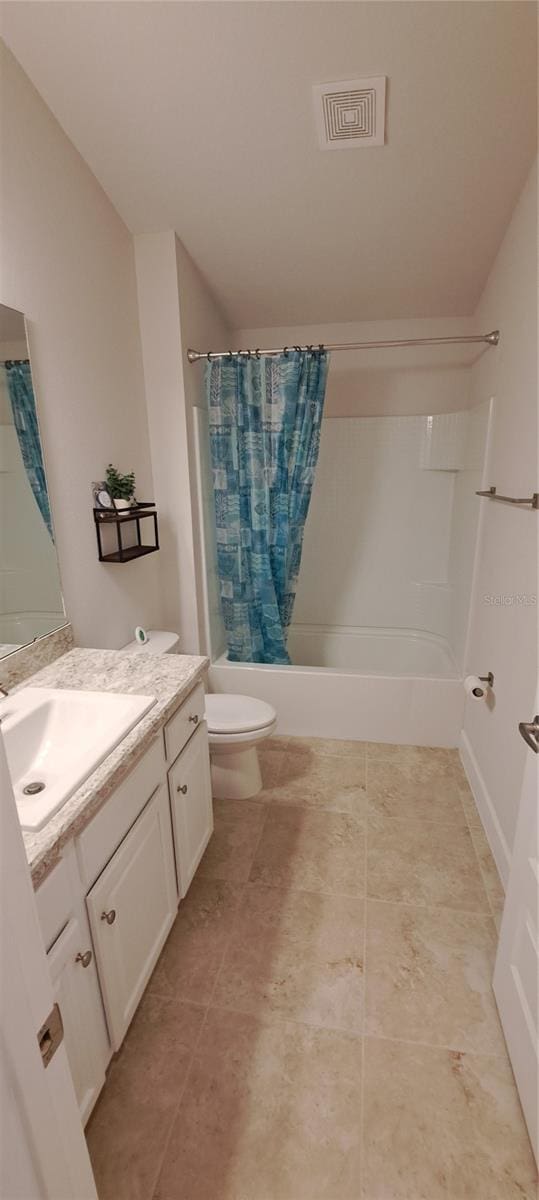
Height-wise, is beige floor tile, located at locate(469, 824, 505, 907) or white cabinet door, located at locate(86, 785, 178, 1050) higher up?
white cabinet door, located at locate(86, 785, 178, 1050)

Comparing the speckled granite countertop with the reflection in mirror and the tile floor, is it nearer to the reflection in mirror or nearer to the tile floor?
the reflection in mirror

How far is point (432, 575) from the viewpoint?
10.3 ft

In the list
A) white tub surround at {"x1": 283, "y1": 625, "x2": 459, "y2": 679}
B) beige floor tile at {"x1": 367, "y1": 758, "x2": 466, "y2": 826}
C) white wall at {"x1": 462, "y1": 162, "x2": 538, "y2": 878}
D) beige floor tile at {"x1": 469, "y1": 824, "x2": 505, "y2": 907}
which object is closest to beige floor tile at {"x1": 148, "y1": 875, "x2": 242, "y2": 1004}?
beige floor tile at {"x1": 367, "y1": 758, "x2": 466, "y2": 826}

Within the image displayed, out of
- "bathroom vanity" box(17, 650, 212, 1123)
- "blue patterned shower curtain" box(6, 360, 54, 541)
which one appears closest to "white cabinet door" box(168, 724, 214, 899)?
"bathroom vanity" box(17, 650, 212, 1123)

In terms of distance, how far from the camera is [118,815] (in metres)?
1.10

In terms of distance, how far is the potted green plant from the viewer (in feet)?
6.27

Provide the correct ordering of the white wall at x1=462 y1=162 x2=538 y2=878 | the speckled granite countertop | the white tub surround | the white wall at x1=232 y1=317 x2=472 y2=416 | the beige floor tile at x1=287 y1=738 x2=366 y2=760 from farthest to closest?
1. the white tub surround
2. the white wall at x1=232 y1=317 x2=472 y2=416
3. the beige floor tile at x1=287 y1=738 x2=366 y2=760
4. the white wall at x1=462 y1=162 x2=538 y2=878
5. the speckled granite countertop

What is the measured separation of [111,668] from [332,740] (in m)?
1.43

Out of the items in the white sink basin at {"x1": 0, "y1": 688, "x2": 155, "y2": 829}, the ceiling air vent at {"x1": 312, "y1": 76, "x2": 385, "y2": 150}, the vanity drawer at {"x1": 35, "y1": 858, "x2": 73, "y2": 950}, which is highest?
the ceiling air vent at {"x1": 312, "y1": 76, "x2": 385, "y2": 150}

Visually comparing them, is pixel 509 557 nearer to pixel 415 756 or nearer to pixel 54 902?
pixel 415 756

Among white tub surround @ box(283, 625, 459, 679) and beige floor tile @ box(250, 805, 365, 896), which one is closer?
beige floor tile @ box(250, 805, 365, 896)

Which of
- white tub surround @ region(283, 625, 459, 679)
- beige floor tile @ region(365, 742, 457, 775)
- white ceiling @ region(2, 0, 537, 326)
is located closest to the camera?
white ceiling @ region(2, 0, 537, 326)

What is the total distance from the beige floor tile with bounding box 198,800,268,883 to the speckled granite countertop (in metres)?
0.77

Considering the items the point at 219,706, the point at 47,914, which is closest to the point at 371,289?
the point at 219,706
